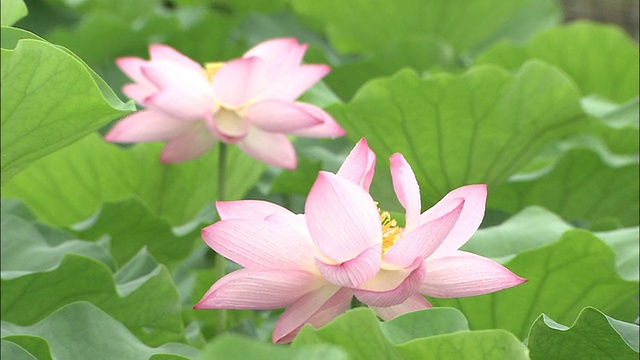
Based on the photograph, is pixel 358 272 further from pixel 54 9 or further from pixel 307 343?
pixel 54 9

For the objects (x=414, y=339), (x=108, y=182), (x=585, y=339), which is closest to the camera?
(x=414, y=339)

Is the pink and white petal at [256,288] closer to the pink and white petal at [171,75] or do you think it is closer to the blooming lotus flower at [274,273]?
the blooming lotus flower at [274,273]

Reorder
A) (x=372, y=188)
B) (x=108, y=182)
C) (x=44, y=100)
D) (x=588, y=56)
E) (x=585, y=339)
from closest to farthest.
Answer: (x=585, y=339), (x=44, y=100), (x=372, y=188), (x=108, y=182), (x=588, y=56)

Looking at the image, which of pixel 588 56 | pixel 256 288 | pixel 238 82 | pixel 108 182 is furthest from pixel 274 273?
pixel 588 56

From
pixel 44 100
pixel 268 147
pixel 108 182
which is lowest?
pixel 108 182

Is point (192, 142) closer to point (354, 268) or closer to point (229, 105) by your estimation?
point (229, 105)

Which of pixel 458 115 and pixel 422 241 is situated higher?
pixel 422 241

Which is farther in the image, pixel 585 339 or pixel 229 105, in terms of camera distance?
pixel 229 105
